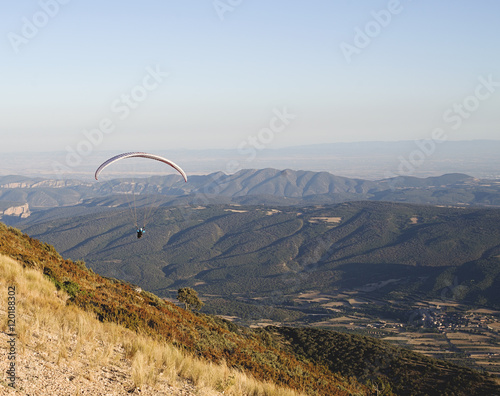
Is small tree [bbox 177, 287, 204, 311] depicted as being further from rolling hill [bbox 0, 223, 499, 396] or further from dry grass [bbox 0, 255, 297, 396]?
dry grass [bbox 0, 255, 297, 396]

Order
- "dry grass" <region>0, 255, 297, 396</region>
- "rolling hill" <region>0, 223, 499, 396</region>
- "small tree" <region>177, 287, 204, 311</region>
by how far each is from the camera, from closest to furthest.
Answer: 1. "dry grass" <region>0, 255, 297, 396</region>
2. "rolling hill" <region>0, 223, 499, 396</region>
3. "small tree" <region>177, 287, 204, 311</region>

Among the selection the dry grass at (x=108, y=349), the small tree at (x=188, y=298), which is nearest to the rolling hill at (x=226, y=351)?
the dry grass at (x=108, y=349)

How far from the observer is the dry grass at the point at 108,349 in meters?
12.7

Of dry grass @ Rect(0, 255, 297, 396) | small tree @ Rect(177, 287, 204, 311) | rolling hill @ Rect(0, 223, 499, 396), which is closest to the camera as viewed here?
dry grass @ Rect(0, 255, 297, 396)

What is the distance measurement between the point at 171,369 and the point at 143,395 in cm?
153

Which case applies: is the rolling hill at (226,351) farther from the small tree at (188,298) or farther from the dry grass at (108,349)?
the small tree at (188,298)

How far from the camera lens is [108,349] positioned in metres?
13.4

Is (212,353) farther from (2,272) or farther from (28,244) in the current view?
(28,244)

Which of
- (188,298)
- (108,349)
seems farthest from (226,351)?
(188,298)

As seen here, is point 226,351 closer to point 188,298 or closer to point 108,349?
point 108,349

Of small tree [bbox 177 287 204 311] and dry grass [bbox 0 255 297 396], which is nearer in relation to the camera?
dry grass [bbox 0 255 297 396]

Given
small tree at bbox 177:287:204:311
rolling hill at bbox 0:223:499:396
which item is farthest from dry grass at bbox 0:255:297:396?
small tree at bbox 177:287:204:311

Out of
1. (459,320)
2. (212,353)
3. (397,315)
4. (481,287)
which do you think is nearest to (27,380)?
(212,353)

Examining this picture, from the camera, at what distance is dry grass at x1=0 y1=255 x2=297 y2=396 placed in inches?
499
